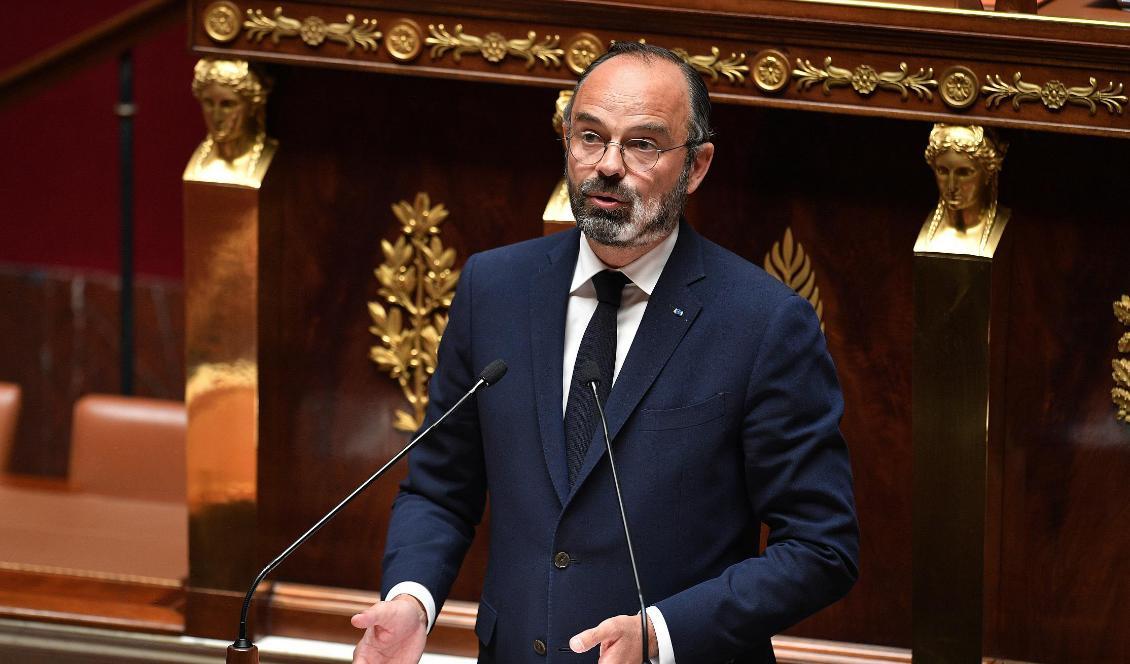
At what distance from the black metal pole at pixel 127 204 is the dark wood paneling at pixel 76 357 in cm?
66

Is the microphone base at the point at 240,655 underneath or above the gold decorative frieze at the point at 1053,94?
underneath

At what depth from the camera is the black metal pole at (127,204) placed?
3729 millimetres

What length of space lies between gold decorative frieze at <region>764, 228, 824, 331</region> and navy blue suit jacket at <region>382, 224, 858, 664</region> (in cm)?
67

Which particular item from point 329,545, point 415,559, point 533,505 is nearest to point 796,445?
point 533,505

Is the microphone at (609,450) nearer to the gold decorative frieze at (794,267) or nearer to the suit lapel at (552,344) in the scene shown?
the suit lapel at (552,344)

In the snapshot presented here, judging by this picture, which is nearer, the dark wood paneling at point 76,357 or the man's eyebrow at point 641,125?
the man's eyebrow at point 641,125

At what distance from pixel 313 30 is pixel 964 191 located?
0.99 metres

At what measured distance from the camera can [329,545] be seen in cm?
293

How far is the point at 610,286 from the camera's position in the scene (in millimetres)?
1982

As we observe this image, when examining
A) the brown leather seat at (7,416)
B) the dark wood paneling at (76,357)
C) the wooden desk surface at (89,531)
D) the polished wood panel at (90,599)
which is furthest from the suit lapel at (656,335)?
the dark wood paneling at (76,357)

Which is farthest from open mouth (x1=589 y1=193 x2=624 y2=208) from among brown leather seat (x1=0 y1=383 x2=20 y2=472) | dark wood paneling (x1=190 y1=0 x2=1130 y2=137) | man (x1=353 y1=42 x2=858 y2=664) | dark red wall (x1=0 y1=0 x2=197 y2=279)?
dark red wall (x1=0 y1=0 x2=197 y2=279)

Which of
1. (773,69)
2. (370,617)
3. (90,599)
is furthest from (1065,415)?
(90,599)

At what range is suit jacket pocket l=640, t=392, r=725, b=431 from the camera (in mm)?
1927

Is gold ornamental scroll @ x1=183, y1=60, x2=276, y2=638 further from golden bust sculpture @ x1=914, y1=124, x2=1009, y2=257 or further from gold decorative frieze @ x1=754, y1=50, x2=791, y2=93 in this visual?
golden bust sculpture @ x1=914, y1=124, x2=1009, y2=257
